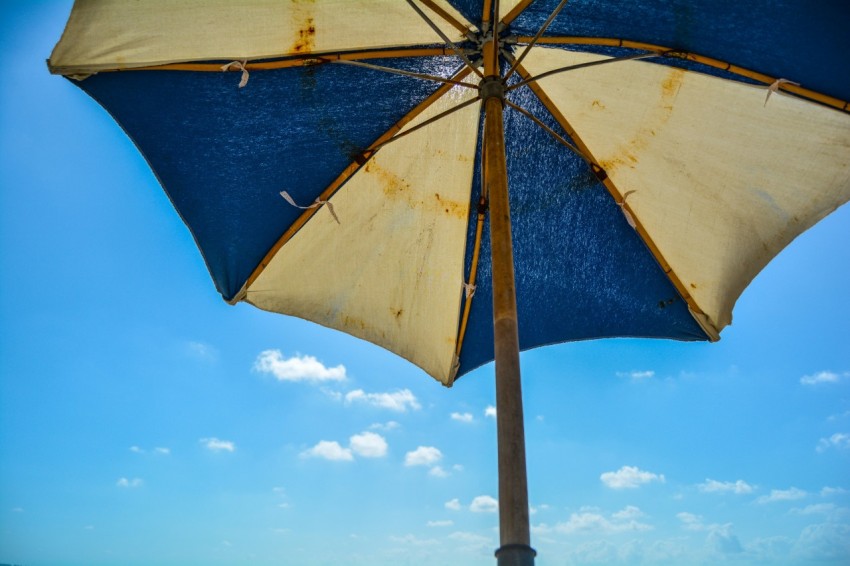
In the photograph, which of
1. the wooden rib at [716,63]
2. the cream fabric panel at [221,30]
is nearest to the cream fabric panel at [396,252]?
the cream fabric panel at [221,30]

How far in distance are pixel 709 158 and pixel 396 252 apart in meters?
2.93

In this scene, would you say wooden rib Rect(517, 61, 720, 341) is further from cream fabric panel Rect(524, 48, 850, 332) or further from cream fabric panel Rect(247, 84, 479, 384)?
cream fabric panel Rect(247, 84, 479, 384)

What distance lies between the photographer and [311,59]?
180 inches

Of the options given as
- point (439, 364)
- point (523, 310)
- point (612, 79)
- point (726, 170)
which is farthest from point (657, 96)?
point (439, 364)

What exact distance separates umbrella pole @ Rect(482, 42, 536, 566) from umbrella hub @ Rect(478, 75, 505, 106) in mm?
382

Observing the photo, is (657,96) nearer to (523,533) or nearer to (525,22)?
(525,22)

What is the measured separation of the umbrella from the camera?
4.24m

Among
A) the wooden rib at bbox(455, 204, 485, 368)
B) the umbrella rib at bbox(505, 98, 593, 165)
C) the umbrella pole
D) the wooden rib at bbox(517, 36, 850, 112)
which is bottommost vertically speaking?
the umbrella pole

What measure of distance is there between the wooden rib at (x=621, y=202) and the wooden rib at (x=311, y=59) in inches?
37.5

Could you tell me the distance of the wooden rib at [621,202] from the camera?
5297 millimetres

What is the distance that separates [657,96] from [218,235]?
402 cm

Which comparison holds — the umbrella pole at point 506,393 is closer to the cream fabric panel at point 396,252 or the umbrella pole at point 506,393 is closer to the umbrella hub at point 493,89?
the umbrella hub at point 493,89

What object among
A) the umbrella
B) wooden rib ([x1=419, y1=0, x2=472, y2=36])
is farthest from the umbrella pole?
wooden rib ([x1=419, y1=0, x2=472, y2=36])

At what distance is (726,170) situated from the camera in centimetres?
502
